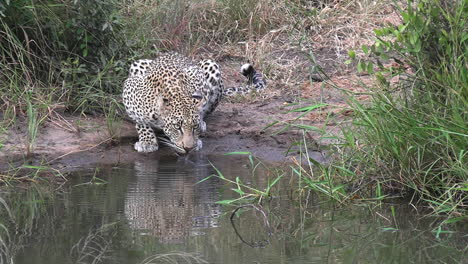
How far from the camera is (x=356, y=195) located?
6.37m

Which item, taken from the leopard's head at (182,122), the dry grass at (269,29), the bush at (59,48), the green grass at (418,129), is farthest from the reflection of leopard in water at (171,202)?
the dry grass at (269,29)

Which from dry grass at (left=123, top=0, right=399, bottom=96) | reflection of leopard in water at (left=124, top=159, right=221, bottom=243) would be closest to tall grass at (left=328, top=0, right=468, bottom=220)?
reflection of leopard in water at (left=124, top=159, right=221, bottom=243)

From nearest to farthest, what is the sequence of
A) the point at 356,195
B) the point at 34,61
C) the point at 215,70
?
the point at 356,195 < the point at 34,61 < the point at 215,70

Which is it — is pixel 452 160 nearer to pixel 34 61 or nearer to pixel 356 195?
pixel 356 195

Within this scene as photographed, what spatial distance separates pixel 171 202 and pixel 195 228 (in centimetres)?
88

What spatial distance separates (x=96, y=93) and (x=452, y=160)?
4.45 m

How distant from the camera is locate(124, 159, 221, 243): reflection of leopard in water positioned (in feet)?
18.7

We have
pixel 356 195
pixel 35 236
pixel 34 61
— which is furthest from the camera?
pixel 34 61

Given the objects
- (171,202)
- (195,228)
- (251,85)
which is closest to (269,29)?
(251,85)

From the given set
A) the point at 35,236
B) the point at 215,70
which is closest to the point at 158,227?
the point at 35,236

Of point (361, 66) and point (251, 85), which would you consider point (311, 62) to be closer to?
point (251, 85)

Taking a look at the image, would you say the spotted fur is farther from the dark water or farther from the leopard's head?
the dark water

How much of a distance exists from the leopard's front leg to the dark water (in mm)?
1484

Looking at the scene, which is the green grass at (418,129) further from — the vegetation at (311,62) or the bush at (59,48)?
the bush at (59,48)
